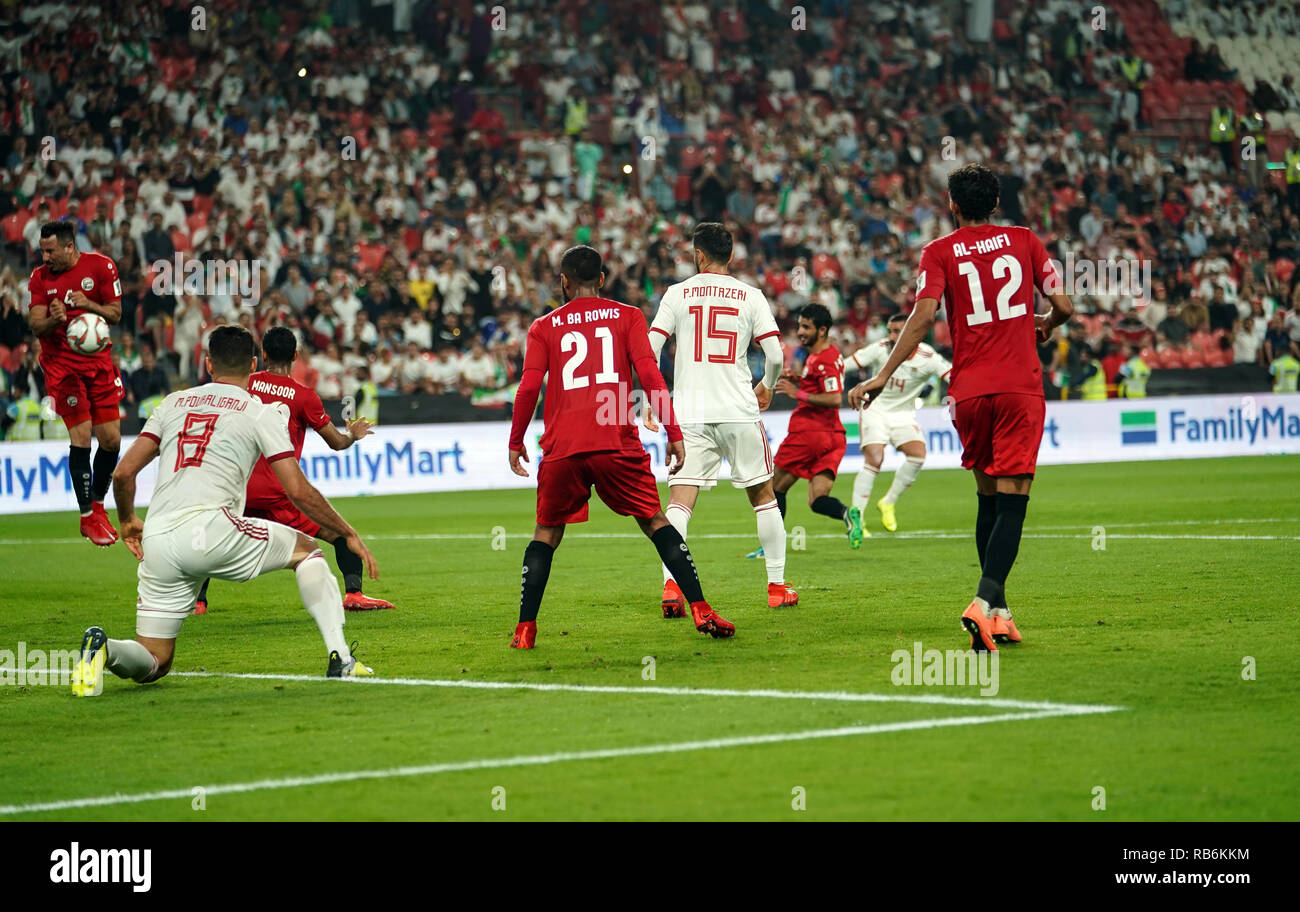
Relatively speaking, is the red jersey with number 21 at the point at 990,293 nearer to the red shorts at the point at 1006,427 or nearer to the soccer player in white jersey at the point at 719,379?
the red shorts at the point at 1006,427

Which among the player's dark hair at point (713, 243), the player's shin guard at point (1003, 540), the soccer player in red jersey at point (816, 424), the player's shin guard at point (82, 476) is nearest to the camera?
the player's shin guard at point (1003, 540)

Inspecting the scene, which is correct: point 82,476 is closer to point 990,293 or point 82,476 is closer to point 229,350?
point 229,350

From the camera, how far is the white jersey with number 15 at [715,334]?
10.6 meters

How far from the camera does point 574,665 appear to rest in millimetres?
8539

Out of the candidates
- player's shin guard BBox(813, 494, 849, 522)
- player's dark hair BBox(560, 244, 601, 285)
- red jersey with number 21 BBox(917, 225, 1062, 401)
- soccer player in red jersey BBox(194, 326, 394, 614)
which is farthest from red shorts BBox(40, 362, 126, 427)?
red jersey with number 21 BBox(917, 225, 1062, 401)

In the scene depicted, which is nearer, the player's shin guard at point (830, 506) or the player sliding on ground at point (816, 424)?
the player sliding on ground at point (816, 424)

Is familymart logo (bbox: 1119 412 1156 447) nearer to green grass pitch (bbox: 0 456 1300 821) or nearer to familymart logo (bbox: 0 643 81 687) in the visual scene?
green grass pitch (bbox: 0 456 1300 821)

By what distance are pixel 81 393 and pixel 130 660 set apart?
562cm

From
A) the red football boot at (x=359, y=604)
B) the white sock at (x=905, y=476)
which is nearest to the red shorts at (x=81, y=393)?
the red football boot at (x=359, y=604)

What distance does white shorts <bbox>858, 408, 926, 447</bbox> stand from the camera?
17000mm

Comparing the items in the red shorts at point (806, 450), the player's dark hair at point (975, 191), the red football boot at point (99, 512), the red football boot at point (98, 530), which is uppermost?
the player's dark hair at point (975, 191)

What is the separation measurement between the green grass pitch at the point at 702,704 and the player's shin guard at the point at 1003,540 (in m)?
0.39
